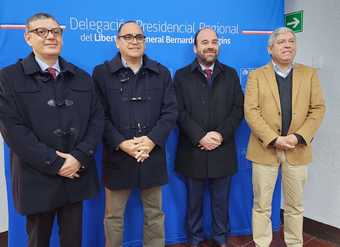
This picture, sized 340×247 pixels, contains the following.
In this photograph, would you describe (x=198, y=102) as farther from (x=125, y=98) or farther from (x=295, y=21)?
(x=295, y=21)

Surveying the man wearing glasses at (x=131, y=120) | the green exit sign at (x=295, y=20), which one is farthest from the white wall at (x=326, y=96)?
the man wearing glasses at (x=131, y=120)

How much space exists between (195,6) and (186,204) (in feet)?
5.39

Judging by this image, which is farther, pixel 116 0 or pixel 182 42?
pixel 182 42

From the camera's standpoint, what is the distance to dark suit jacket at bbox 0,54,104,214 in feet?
5.74

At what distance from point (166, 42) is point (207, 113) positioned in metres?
0.67

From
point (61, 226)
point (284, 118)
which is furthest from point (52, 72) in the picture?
point (284, 118)

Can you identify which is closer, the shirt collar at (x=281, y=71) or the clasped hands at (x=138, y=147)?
the clasped hands at (x=138, y=147)

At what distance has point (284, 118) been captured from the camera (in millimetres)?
2387

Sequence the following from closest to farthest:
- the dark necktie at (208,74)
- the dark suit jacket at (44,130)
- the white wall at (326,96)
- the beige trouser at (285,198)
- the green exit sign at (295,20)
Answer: the dark suit jacket at (44,130), the beige trouser at (285,198), the dark necktie at (208,74), the white wall at (326,96), the green exit sign at (295,20)

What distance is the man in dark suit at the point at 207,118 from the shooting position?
250 cm

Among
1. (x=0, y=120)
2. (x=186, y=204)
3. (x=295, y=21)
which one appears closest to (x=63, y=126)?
(x=0, y=120)

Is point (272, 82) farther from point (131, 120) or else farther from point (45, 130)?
point (45, 130)

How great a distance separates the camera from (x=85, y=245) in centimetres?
260

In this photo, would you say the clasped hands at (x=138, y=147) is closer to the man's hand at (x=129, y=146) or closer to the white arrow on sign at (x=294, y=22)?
the man's hand at (x=129, y=146)
